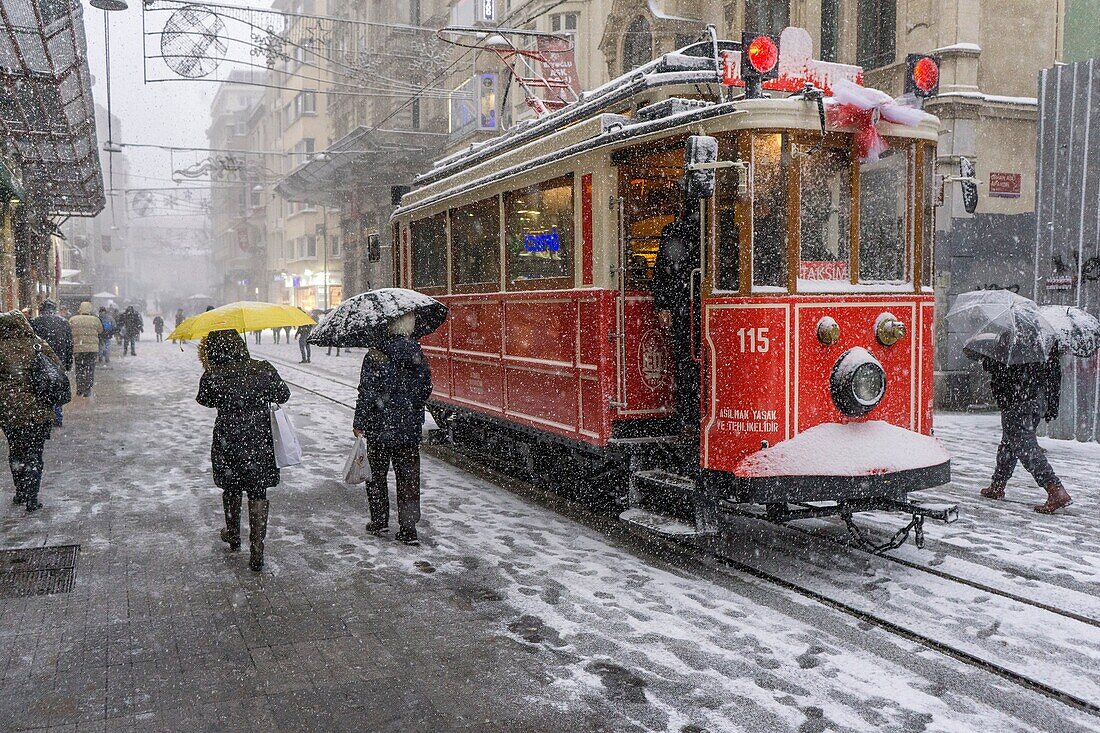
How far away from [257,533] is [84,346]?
14.7m

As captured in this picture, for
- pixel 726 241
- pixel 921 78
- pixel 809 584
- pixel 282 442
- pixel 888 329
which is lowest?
pixel 809 584

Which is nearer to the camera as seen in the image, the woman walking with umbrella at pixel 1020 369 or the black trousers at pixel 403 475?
the black trousers at pixel 403 475

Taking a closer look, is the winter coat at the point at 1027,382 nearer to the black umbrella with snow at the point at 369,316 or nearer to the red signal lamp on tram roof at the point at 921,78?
the red signal lamp on tram roof at the point at 921,78

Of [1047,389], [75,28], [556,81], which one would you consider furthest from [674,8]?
[1047,389]

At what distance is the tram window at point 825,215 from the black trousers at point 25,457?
23.1 ft

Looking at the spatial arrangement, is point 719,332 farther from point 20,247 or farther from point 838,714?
point 20,247

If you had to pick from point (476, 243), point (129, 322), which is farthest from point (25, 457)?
point (129, 322)

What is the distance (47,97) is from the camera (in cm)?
1681

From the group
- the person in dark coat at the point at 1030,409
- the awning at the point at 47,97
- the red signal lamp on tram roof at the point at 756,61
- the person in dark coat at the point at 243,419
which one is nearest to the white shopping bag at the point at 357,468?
the person in dark coat at the point at 243,419

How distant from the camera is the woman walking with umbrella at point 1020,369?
876cm

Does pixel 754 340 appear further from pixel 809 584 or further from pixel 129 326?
pixel 129 326

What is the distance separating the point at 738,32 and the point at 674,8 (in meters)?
3.34

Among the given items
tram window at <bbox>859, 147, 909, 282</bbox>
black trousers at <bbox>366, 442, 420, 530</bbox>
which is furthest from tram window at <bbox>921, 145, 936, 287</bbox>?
black trousers at <bbox>366, 442, 420, 530</bbox>

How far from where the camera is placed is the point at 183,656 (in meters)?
5.21
